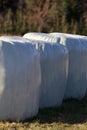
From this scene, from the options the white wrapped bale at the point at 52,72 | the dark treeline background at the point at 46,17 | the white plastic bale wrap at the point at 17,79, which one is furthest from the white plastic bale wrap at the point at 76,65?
the dark treeline background at the point at 46,17

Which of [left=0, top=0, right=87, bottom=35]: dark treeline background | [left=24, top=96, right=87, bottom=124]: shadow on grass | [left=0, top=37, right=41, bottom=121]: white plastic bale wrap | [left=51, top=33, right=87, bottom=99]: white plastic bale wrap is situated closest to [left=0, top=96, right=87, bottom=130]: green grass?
[left=24, top=96, right=87, bottom=124]: shadow on grass

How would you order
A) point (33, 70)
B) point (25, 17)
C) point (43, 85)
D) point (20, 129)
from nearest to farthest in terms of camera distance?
point (20, 129), point (33, 70), point (43, 85), point (25, 17)

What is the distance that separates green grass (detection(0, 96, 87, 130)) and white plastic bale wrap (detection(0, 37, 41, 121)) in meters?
0.18

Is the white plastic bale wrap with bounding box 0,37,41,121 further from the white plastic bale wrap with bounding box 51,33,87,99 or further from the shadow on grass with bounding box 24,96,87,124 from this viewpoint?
the white plastic bale wrap with bounding box 51,33,87,99

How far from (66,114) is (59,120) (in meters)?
0.72

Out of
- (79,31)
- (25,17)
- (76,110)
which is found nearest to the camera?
(76,110)

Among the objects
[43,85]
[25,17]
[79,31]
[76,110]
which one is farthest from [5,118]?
[25,17]

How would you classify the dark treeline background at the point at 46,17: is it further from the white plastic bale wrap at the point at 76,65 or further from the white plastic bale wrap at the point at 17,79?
the white plastic bale wrap at the point at 17,79

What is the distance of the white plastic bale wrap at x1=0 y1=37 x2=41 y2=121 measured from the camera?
7.97 metres

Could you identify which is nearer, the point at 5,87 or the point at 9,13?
the point at 5,87

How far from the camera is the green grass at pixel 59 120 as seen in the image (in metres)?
7.96

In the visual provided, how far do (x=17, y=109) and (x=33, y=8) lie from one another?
17306mm

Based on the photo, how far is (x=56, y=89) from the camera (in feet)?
32.3

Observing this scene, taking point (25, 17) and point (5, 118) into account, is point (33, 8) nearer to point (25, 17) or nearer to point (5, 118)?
point (25, 17)
